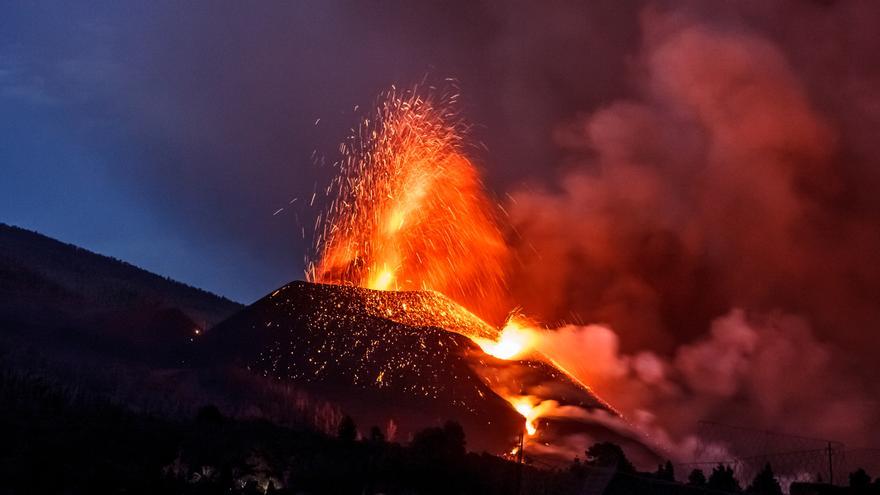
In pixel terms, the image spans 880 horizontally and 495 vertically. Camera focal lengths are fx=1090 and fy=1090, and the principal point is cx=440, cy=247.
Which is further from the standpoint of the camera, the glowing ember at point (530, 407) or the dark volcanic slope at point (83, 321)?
the dark volcanic slope at point (83, 321)

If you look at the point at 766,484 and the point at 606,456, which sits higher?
the point at 606,456

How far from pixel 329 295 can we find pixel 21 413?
54377 mm

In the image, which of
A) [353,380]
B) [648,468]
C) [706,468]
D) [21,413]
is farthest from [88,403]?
[706,468]

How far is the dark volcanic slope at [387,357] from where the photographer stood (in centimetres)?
10650

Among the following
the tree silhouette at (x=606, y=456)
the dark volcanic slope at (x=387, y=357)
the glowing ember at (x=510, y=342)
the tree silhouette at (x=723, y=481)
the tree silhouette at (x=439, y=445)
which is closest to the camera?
the tree silhouette at (x=723, y=481)

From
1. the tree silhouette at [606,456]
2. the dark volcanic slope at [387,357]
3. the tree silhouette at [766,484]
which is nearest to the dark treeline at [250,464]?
the tree silhouette at [766,484]

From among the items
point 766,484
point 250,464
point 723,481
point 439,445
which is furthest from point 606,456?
point 250,464

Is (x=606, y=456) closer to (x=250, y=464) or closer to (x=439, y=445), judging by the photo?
(x=439, y=445)

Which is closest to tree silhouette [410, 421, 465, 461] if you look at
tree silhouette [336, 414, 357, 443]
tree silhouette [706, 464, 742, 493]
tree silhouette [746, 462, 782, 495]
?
tree silhouette [336, 414, 357, 443]

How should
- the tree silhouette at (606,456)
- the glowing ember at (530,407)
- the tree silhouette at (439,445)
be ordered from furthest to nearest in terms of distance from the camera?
the glowing ember at (530,407) → the tree silhouette at (606,456) → the tree silhouette at (439,445)

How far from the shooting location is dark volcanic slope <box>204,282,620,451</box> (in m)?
106

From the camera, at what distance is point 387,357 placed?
117m

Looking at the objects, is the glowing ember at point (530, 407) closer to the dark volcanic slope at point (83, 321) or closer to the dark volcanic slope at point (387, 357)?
the dark volcanic slope at point (387, 357)

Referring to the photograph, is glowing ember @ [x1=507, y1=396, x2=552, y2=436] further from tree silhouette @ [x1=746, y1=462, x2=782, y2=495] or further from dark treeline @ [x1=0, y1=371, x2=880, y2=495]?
tree silhouette @ [x1=746, y1=462, x2=782, y2=495]
